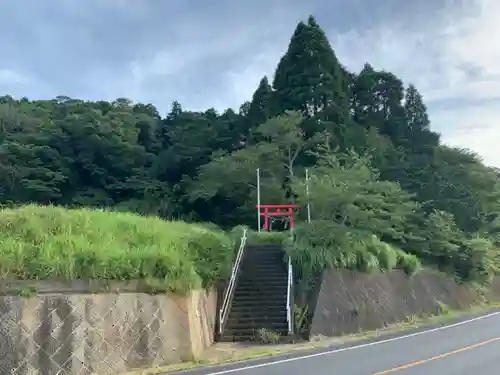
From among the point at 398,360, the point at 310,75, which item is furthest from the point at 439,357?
the point at 310,75

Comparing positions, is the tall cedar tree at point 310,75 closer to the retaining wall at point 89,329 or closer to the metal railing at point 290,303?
the metal railing at point 290,303

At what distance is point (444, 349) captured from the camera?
44.6ft

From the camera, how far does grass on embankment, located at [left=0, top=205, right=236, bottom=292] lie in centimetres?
1222

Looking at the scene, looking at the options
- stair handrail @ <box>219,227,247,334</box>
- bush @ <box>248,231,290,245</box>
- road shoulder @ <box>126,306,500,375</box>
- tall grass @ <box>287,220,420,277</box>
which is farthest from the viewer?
bush @ <box>248,231,290,245</box>

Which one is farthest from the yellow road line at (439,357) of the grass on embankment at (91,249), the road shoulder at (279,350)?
the grass on embankment at (91,249)

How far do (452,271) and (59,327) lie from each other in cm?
2218

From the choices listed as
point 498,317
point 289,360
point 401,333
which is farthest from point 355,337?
point 498,317

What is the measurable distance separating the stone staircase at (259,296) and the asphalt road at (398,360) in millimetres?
3227

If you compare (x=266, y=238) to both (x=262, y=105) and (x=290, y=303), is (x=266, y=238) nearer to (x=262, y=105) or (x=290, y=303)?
(x=290, y=303)

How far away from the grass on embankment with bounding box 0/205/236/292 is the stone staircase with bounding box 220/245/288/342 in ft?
5.51

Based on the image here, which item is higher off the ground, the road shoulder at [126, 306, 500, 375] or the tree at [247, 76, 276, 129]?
the tree at [247, 76, 276, 129]

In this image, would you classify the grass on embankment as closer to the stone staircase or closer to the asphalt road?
the stone staircase

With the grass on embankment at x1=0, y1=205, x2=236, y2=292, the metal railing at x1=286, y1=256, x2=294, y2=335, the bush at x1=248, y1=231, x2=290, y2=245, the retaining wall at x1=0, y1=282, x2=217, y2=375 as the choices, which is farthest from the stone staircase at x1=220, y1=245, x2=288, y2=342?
the retaining wall at x1=0, y1=282, x2=217, y2=375

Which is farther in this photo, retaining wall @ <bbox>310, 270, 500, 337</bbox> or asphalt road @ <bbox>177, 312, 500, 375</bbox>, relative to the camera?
retaining wall @ <bbox>310, 270, 500, 337</bbox>
